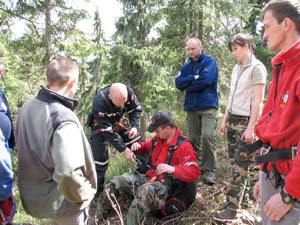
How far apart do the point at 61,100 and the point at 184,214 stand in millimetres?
2425

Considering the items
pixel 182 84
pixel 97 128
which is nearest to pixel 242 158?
pixel 182 84

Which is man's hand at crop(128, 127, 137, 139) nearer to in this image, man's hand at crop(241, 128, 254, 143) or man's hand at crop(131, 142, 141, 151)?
man's hand at crop(131, 142, 141, 151)

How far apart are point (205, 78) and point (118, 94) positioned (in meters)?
1.31

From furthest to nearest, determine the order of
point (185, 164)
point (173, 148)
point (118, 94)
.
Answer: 1. point (118, 94)
2. point (173, 148)
3. point (185, 164)

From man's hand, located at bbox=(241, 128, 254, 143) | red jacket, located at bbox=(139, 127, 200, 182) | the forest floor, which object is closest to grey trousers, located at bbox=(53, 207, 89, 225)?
the forest floor

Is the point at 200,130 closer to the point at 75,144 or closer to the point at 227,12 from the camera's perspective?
the point at 75,144

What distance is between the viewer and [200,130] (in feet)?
17.5

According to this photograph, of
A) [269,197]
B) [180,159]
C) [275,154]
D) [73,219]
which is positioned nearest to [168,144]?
[180,159]

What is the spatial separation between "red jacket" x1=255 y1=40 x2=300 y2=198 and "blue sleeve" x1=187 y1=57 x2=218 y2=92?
293 centimetres

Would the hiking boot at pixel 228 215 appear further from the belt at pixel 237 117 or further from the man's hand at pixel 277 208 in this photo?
the man's hand at pixel 277 208

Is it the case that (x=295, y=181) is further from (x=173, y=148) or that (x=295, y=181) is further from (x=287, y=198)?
(x=173, y=148)

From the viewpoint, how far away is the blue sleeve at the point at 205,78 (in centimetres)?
504

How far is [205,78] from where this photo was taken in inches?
198

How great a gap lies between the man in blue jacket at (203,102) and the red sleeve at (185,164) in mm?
793
